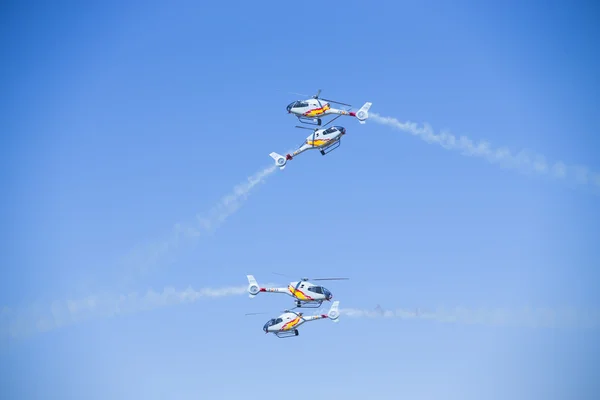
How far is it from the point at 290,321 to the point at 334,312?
3613 millimetres

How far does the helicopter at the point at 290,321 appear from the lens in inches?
2756

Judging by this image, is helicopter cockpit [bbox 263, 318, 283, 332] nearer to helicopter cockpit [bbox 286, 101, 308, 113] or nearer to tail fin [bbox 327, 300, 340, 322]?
tail fin [bbox 327, 300, 340, 322]

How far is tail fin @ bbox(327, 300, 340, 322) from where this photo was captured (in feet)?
231

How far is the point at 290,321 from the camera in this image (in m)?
70.1

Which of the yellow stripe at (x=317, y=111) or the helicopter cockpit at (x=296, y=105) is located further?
the helicopter cockpit at (x=296, y=105)

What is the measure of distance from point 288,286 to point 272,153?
11345 mm

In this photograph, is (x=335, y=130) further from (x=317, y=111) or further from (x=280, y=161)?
(x=280, y=161)

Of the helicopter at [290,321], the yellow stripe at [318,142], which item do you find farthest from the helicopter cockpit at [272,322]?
the yellow stripe at [318,142]

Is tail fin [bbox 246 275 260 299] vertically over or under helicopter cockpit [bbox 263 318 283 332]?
over

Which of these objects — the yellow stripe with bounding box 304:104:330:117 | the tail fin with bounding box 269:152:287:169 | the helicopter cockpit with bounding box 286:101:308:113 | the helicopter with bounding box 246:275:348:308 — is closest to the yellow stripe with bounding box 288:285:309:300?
the helicopter with bounding box 246:275:348:308

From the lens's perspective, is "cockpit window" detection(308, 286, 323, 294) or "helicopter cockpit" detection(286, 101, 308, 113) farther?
"helicopter cockpit" detection(286, 101, 308, 113)

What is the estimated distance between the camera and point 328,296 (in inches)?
2744

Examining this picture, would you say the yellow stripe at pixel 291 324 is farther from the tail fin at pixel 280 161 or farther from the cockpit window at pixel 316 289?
the tail fin at pixel 280 161

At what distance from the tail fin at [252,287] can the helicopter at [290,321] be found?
123 inches
